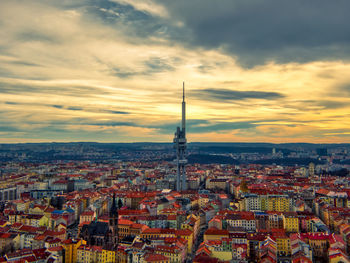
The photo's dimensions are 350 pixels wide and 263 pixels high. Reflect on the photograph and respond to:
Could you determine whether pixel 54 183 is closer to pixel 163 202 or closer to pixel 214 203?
A: pixel 163 202

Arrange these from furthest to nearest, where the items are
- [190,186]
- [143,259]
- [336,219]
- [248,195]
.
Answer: [190,186] → [248,195] → [336,219] → [143,259]

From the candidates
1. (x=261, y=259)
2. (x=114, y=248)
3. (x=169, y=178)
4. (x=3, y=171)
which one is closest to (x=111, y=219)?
(x=114, y=248)

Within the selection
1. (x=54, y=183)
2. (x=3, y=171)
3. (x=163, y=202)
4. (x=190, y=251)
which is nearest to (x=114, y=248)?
(x=190, y=251)

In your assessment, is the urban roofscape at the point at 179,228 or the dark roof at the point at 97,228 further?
the dark roof at the point at 97,228

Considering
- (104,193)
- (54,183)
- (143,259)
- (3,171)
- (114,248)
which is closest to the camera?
(143,259)

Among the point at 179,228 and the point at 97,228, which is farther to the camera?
the point at 179,228

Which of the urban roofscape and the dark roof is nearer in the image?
the urban roofscape

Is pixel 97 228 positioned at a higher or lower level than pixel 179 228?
higher

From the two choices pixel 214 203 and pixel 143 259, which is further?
pixel 214 203

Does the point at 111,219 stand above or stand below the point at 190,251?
above
